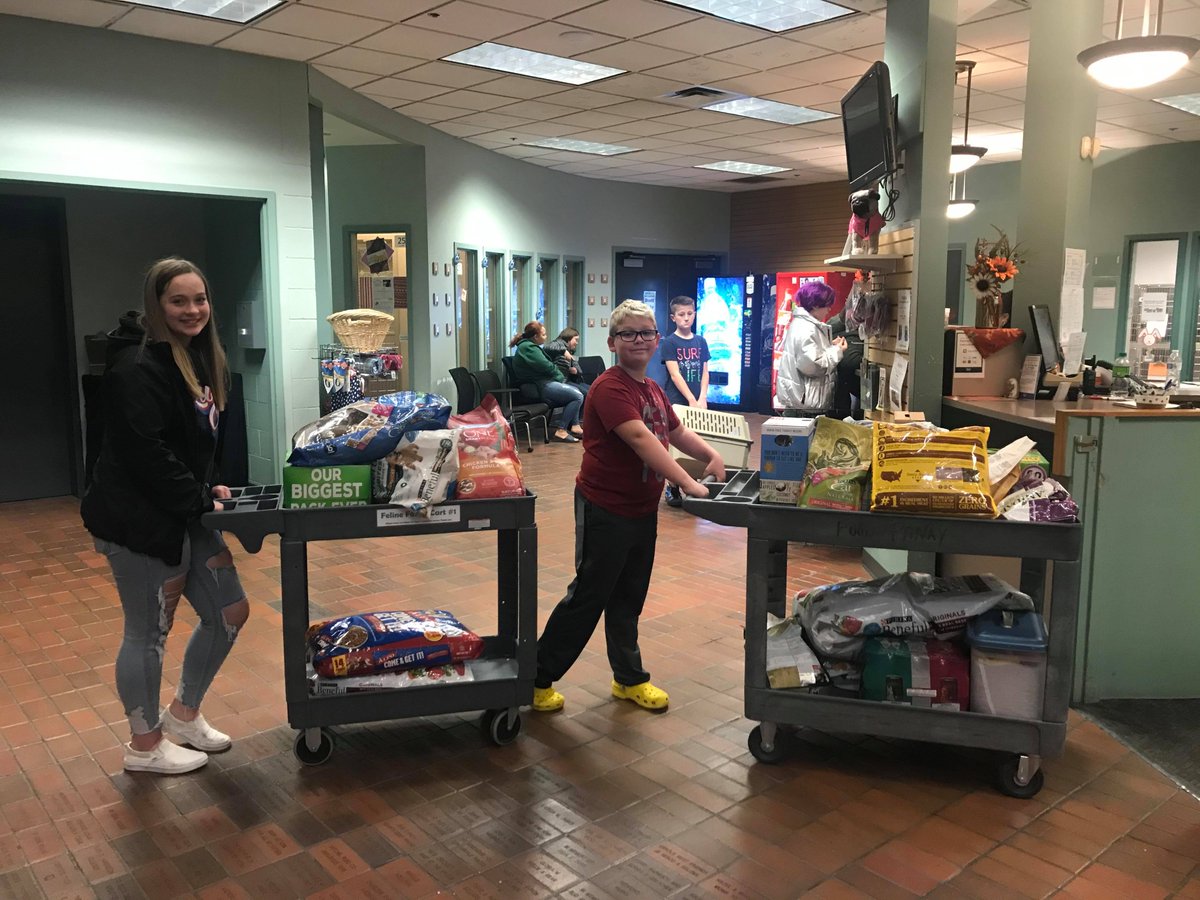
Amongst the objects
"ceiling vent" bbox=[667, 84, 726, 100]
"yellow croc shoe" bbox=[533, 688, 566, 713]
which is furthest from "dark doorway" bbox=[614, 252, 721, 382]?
"yellow croc shoe" bbox=[533, 688, 566, 713]

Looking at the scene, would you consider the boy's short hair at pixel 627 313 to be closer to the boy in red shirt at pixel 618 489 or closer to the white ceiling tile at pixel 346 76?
the boy in red shirt at pixel 618 489

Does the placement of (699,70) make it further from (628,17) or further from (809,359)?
(809,359)

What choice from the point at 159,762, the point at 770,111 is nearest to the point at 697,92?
the point at 770,111

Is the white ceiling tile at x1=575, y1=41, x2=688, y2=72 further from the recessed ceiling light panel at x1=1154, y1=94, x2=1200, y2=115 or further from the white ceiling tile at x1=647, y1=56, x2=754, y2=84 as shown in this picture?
the recessed ceiling light panel at x1=1154, y1=94, x2=1200, y2=115

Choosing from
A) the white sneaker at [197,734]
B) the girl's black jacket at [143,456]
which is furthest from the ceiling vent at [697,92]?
the white sneaker at [197,734]

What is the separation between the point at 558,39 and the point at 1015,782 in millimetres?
5375

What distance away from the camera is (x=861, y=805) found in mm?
2775

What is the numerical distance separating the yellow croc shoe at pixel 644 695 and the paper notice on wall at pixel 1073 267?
2983mm

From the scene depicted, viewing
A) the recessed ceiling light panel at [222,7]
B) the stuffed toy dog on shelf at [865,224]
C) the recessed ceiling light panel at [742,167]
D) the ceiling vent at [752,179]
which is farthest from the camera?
the ceiling vent at [752,179]

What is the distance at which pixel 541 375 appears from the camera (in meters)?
10.2

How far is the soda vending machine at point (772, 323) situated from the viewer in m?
13.0

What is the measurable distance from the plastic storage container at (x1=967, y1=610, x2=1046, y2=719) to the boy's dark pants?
1.10 metres

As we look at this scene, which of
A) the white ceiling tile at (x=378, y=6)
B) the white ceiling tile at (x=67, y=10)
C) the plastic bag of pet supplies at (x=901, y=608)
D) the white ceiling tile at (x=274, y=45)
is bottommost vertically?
the plastic bag of pet supplies at (x=901, y=608)

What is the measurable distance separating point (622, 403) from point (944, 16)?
2901 mm
